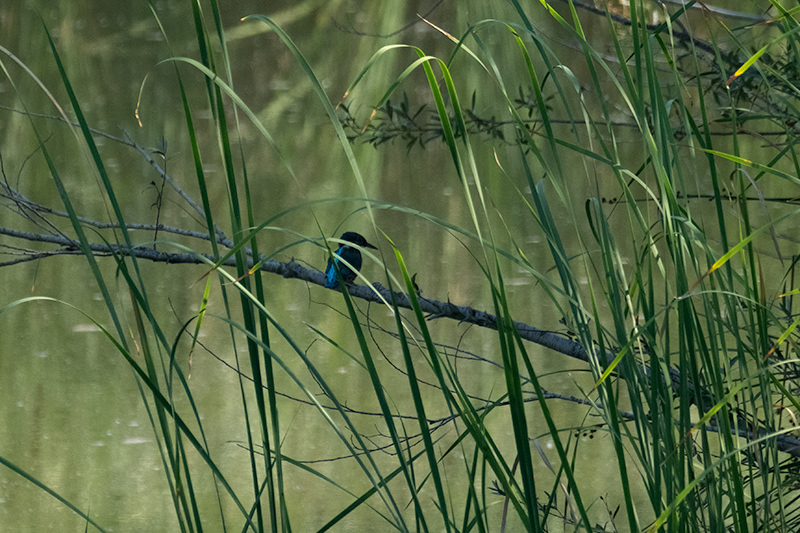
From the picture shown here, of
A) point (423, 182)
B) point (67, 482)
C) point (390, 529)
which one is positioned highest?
point (423, 182)

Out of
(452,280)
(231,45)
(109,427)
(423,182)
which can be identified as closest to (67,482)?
(109,427)

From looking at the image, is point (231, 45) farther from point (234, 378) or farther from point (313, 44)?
point (234, 378)

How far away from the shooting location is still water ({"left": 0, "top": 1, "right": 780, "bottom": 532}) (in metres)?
3.53

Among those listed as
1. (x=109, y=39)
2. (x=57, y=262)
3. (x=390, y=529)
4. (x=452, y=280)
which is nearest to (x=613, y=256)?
(x=390, y=529)

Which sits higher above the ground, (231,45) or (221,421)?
(231,45)

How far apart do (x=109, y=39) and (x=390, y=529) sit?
3.31m

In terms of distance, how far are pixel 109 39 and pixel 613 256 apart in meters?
4.76

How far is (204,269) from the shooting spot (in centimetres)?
343

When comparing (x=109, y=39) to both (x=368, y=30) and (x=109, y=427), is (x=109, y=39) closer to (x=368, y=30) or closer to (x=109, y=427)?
(x=368, y=30)

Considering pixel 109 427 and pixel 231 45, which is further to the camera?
pixel 231 45

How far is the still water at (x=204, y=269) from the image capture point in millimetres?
3529

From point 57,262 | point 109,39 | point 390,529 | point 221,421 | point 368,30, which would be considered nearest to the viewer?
point 390,529

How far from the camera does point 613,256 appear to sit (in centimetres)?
55

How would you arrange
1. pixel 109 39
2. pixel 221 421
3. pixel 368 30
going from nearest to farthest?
1. pixel 221 421
2. pixel 368 30
3. pixel 109 39
